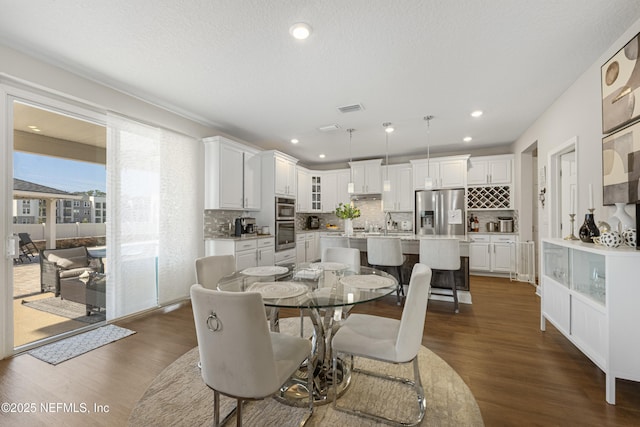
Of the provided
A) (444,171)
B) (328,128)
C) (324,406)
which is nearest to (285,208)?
(328,128)

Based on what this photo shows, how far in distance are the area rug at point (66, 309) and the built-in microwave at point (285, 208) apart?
2.95 meters

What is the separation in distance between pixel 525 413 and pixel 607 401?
64cm

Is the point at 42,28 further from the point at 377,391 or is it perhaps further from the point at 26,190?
the point at 377,391

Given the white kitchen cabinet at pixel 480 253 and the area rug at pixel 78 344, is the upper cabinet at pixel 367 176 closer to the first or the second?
the white kitchen cabinet at pixel 480 253

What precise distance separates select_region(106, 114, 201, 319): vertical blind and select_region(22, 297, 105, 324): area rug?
0.45 ft

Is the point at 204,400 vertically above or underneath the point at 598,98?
underneath

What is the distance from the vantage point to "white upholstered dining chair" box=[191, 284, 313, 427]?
1.23 m

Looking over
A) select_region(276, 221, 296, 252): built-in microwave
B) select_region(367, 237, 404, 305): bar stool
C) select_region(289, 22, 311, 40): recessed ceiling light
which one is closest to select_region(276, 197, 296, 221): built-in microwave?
select_region(276, 221, 296, 252): built-in microwave

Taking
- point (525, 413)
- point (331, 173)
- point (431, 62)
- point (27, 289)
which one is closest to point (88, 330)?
point (27, 289)

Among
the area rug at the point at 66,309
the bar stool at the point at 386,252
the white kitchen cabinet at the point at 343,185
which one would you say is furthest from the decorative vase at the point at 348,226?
the area rug at the point at 66,309

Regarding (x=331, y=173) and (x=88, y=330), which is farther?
(x=331, y=173)

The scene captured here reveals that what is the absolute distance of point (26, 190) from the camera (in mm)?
2613

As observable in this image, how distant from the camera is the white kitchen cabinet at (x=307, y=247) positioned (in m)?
6.06

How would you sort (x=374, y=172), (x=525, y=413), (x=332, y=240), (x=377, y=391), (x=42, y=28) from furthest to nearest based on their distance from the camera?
(x=374, y=172), (x=332, y=240), (x=42, y=28), (x=377, y=391), (x=525, y=413)
